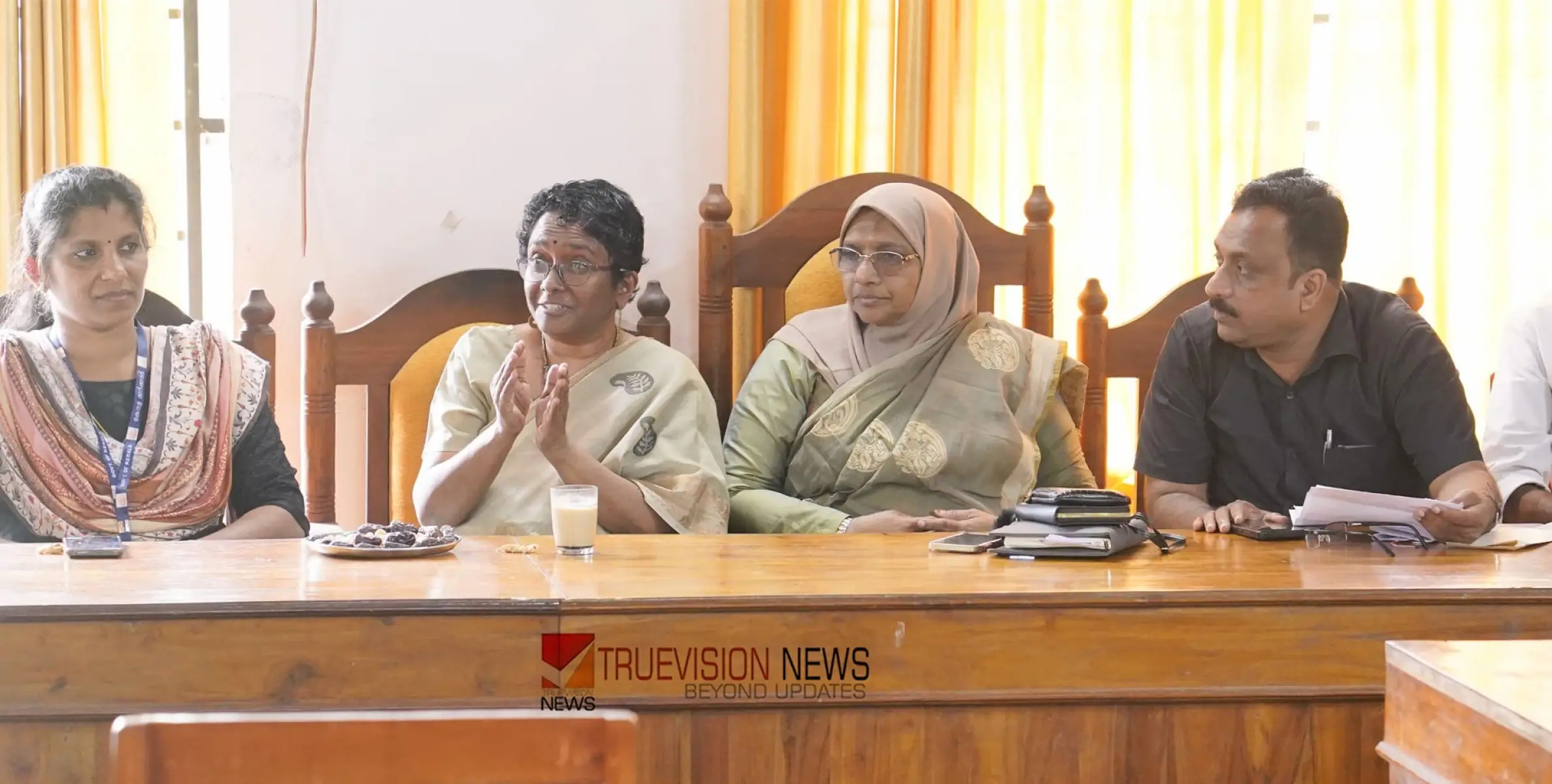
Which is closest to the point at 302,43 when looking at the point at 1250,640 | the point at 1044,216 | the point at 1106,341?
the point at 1044,216

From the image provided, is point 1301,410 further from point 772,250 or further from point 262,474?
point 262,474

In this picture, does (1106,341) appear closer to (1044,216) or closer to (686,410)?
(1044,216)

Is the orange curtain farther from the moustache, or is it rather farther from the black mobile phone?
the moustache

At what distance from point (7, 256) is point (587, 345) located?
1322 millimetres

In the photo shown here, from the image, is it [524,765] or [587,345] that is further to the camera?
[587,345]

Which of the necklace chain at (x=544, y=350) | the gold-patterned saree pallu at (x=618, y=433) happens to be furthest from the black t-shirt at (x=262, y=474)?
the necklace chain at (x=544, y=350)

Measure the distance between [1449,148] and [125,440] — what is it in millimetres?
2771

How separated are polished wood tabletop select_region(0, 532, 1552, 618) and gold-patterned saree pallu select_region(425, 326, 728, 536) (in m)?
0.38

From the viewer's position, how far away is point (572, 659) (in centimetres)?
152

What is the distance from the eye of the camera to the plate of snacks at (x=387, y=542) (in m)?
1.78

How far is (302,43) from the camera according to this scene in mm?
2826

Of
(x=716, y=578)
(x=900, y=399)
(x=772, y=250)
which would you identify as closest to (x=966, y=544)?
(x=716, y=578)

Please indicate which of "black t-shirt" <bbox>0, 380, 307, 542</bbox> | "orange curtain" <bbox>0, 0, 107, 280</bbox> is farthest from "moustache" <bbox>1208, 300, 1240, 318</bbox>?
"orange curtain" <bbox>0, 0, 107, 280</bbox>

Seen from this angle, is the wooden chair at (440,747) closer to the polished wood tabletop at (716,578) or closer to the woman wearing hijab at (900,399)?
the polished wood tabletop at (716,578)
